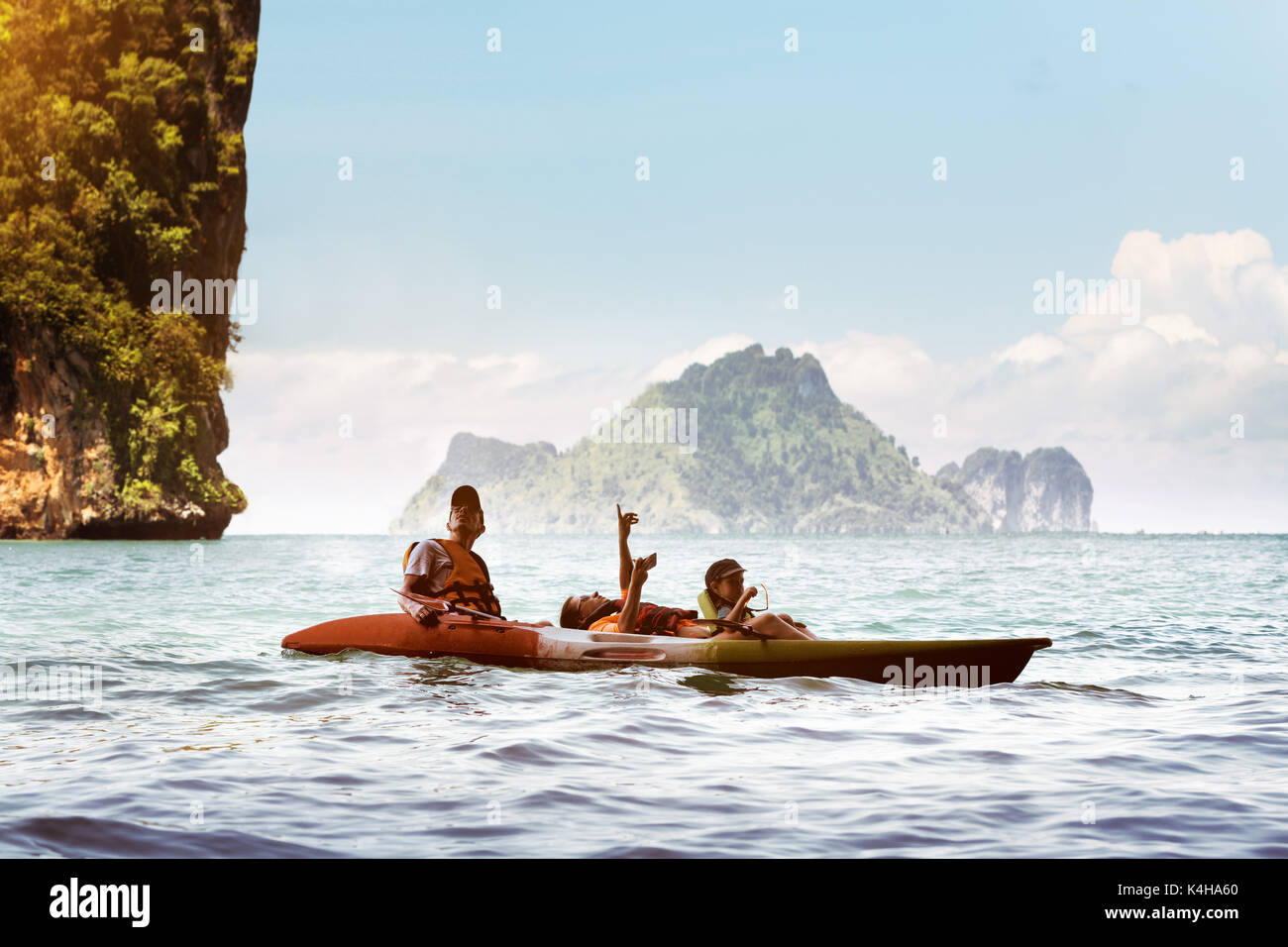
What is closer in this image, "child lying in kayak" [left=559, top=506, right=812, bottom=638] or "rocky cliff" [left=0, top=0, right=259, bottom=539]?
"child lying in kayak" [left=559, top=506, right=812, bottom=638]

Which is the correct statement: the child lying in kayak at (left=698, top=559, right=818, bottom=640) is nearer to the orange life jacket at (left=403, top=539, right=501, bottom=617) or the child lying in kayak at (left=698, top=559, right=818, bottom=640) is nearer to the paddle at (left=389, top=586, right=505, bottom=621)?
the paddle at (left=389, top=586, right=505, bottom=621)

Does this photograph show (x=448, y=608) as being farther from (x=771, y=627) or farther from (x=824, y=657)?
(x=824, y=657)

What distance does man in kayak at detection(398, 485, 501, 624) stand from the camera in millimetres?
9000

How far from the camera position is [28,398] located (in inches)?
1599

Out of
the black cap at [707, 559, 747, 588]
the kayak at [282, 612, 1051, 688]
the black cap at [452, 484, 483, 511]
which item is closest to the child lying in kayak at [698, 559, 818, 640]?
the black cap at [707, 559, 747, 588]

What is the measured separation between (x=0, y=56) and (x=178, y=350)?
40.1ft

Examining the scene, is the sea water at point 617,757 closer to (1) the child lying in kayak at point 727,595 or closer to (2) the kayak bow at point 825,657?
(2) the kayak bow at point 825,657

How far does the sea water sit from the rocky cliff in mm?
32980

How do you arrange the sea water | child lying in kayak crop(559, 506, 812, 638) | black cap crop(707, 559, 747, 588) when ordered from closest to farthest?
the sea water < child lying in kayak crop(559, 506, 812, 638) < black cap crop(707, 559, 747, 588)

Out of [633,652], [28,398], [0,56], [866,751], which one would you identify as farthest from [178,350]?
[866,751]

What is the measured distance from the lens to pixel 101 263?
4191 cm

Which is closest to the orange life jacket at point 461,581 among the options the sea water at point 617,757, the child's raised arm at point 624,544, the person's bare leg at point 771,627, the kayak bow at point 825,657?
the sea water at point 617,757

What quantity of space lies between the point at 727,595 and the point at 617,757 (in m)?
3.04

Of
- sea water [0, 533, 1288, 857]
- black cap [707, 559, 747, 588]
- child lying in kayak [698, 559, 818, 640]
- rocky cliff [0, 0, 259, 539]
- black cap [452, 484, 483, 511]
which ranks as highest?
rocky cliff [0, 0, 259, 539]
